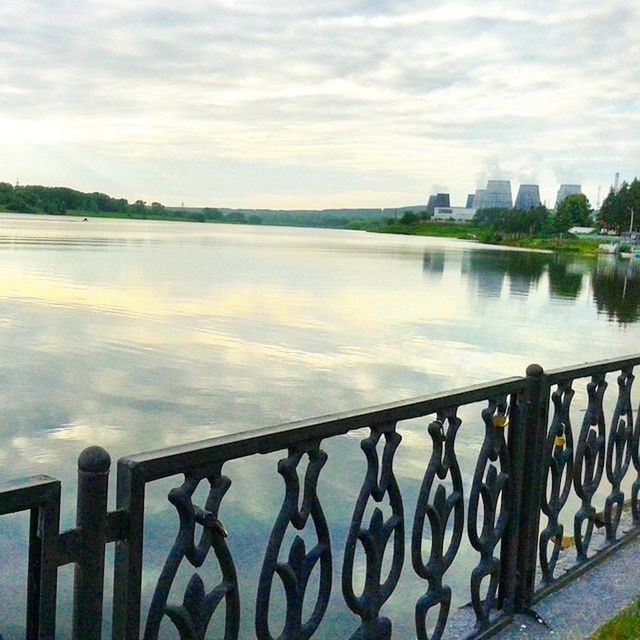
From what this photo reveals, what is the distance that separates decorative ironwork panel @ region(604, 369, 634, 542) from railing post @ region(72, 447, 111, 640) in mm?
3023

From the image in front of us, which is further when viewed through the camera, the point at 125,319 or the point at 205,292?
the point at 205,292

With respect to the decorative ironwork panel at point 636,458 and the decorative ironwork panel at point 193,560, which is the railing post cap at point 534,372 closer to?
the decorative ironwork panel at point 636,458

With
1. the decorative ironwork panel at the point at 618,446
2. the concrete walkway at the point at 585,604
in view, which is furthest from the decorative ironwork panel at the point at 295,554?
the decorative ironwork panel at the point at 618,446

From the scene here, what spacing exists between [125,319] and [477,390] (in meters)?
16.0

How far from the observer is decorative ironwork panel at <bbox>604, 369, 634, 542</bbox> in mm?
4238

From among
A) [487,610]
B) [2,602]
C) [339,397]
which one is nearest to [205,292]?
[339,397]

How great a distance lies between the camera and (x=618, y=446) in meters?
4.34

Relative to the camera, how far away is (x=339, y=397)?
1112 cm

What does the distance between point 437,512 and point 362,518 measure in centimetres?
28

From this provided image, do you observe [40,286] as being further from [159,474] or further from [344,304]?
[159,474]

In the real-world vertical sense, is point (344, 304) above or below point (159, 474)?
below

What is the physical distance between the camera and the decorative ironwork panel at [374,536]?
105 inches

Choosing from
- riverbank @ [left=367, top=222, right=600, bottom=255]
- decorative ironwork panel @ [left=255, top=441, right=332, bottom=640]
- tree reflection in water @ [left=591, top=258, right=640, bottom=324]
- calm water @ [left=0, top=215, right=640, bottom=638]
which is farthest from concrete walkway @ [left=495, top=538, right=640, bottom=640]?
riverbank @ [left=367, top=222, right=600, bottom=255]

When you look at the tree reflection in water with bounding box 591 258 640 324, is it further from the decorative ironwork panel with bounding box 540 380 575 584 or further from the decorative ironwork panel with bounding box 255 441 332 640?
the decorative ironwork panel with bounding box 255 441 332 640
